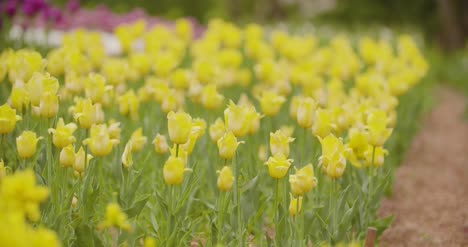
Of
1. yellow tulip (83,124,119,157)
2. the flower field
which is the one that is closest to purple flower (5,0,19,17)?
the flower field

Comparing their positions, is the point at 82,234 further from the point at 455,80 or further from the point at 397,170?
the point at 455,80

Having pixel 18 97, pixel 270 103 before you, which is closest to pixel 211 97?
pixel 270 103

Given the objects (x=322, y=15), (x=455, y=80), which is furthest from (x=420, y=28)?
(x=455, y=80)

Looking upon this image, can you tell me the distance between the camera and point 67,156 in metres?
2.63

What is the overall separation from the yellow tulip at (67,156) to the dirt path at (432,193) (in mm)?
1727

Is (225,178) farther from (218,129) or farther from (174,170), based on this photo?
(218,129)

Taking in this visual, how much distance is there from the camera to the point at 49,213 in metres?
2.64

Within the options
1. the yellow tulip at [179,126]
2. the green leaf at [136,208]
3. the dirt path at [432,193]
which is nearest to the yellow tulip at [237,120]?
the yellow tulip at [179,126]

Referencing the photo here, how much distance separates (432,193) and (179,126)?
2.58 metres

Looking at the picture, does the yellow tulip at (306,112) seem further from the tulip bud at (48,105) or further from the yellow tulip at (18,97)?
the yellow tulip at (18,97)

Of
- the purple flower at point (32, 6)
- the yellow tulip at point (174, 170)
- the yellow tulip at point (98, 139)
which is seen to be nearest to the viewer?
the yellow tulip at point (174, 170)

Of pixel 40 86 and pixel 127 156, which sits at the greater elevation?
pixel 40 86

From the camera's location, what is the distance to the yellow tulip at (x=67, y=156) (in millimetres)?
2621

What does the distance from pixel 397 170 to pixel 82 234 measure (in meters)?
3.25
